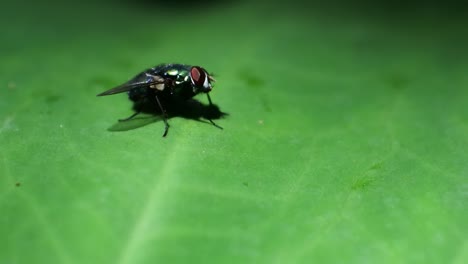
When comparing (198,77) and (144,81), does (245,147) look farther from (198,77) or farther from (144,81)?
(144,81)

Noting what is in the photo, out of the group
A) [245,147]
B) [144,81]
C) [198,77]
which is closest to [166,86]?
[144,81]

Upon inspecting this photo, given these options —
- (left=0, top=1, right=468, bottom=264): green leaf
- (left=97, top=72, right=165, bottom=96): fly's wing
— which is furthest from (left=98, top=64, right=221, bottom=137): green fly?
(left=0, top=1, right=468, bottom=264): green leaf

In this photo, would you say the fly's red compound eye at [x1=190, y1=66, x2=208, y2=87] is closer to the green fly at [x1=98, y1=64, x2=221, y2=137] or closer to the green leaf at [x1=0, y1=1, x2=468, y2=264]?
the green fly at [x1=98, y1=64, x2=221, y2=137]

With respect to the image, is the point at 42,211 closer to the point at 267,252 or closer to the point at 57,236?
the point at 57,236

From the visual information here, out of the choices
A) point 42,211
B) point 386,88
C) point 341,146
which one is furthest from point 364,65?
point 42,211

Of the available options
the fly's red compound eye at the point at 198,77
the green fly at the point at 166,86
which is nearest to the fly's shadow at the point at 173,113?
the green fly at the point at 166,86

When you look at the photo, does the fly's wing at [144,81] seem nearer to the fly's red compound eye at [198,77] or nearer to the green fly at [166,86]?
the green fly at [166,86]
